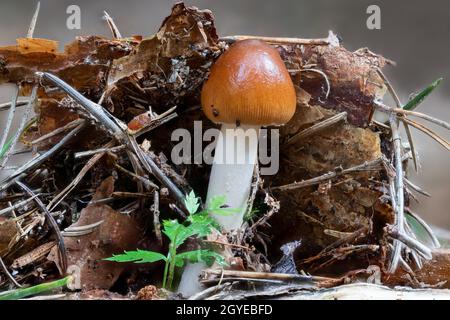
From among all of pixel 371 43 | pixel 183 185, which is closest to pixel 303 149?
pixel 183 185

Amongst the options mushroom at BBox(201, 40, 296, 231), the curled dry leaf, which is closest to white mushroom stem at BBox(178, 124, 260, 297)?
mushroom at BBox(201, 40, 296, 231)

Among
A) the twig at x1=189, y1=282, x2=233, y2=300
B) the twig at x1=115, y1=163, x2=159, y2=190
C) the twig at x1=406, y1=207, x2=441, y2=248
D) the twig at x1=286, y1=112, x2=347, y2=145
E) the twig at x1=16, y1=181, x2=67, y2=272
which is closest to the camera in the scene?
the twig at x1=189, y1=282, x2=233, y2=300

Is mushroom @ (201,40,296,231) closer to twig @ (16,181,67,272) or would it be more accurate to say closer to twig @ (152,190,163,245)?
twig @ (152,190,163,245)

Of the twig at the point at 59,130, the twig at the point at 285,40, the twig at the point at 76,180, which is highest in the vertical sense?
the twig at the point at 285,40

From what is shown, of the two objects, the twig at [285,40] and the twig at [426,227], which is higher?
the twig at [285,40]

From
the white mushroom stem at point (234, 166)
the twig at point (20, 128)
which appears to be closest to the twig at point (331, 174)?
the white mushroom stem at point (234, 166)

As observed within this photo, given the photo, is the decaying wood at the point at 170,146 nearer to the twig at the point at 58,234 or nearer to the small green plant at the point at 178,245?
the twig at the point at 58,234

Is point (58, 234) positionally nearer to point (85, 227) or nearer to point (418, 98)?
point (85, 227)
